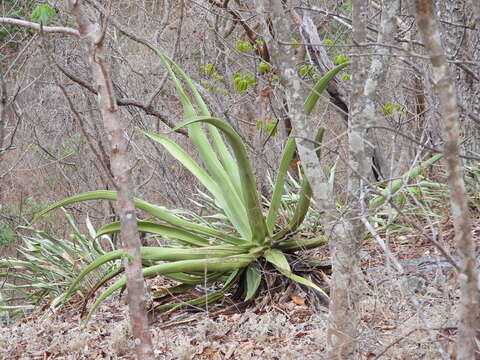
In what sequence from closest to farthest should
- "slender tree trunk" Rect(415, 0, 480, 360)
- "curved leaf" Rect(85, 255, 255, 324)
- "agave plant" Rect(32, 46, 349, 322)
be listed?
"slender tree trunk" Rect(415, 0, 480, 360)
"curved leaf" Rect(85, 255, 255, 324)
"agave plant" Rect(32, 46, 349, 322)

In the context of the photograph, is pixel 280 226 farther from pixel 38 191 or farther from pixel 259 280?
pixel 38 191

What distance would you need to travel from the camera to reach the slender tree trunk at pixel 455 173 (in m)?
1.73

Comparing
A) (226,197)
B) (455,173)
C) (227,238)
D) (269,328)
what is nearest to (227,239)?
(227,238)

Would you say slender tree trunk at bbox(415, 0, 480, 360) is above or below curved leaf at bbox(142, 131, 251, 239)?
above

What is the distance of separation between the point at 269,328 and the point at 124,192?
4.26ft

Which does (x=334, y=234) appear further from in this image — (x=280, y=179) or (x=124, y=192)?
(x=280, y=179)

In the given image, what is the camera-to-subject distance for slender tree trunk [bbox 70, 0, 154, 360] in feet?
8.32

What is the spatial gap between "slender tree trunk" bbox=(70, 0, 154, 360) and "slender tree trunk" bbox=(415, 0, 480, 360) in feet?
4.04

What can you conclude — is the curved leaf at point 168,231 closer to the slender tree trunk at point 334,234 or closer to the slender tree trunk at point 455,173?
the slender tree trunk at point 334,234

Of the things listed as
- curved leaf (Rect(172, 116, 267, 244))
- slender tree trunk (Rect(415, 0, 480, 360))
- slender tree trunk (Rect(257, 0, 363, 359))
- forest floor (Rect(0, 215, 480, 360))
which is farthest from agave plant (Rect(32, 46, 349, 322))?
slender tree trunk (Rect(415, 0, 480, 360))

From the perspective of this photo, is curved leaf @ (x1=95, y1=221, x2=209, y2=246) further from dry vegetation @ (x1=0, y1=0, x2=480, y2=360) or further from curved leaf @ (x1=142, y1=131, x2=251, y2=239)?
dry vegetation @ (x1=0, y1=0, x2=480, y2=360)

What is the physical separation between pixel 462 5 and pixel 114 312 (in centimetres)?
320

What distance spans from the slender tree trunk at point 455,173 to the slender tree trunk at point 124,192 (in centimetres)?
123

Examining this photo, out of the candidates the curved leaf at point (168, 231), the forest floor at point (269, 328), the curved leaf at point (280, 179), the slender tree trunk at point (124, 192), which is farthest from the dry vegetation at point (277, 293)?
the curved leaf at point (168, 231)
